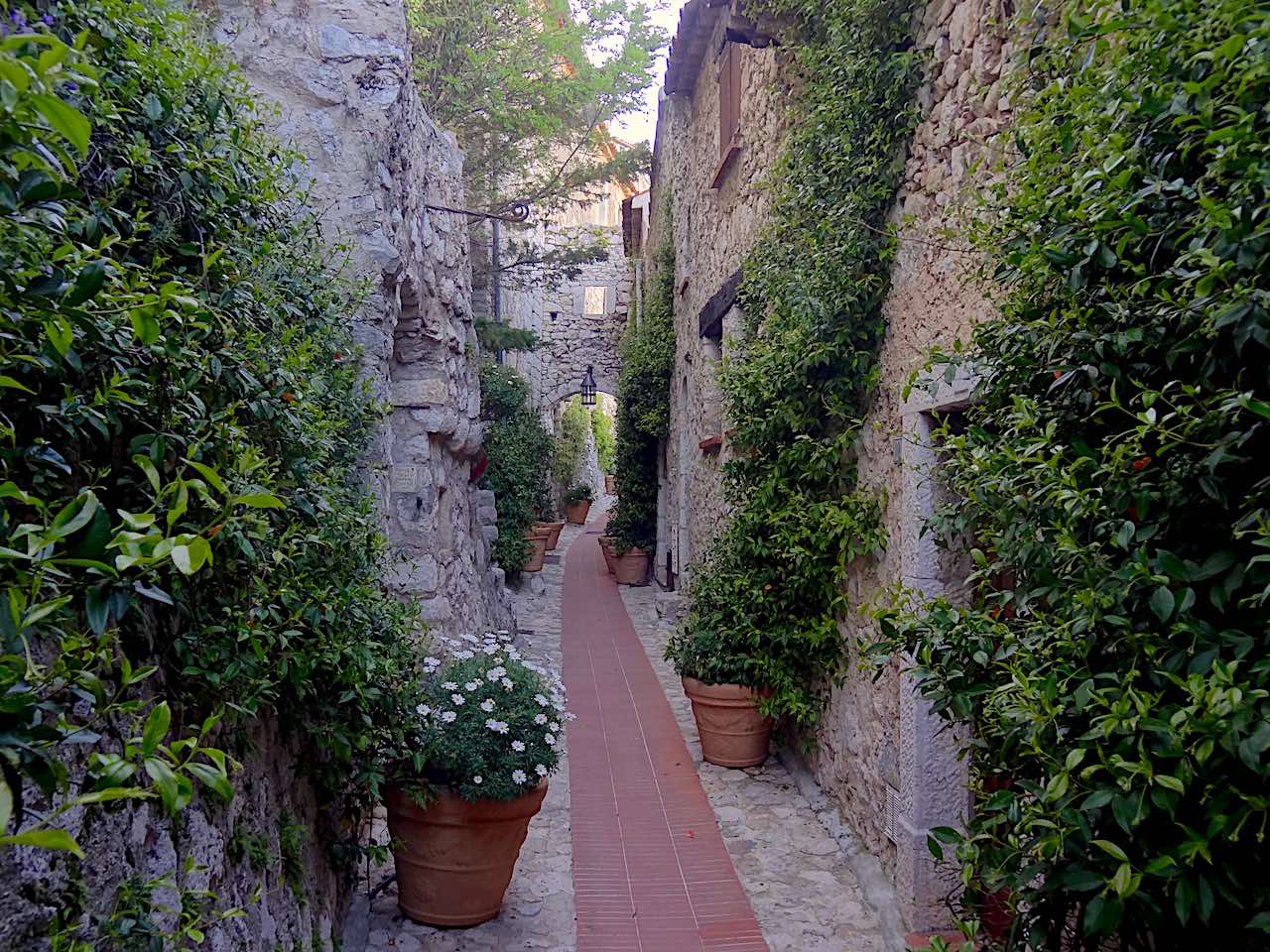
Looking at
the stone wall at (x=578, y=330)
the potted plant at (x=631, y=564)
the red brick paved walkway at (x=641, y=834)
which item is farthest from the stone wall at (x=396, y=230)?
the stone wall at (x=578, y=330)

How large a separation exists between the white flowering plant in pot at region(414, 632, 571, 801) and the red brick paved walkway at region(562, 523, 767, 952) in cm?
79

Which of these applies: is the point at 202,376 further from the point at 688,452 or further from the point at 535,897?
the point at 688,452

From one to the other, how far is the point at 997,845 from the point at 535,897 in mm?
2452

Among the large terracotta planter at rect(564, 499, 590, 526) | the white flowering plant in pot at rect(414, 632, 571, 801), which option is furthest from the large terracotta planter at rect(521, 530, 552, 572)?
the white flowering plant in pot at rect(414, 632, 571, 801)

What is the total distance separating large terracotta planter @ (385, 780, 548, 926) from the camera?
3.24 metres

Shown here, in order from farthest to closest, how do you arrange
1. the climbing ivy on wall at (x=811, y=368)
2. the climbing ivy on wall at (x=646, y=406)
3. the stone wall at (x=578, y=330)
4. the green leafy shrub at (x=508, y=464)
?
the stone wall at (x=578, y=330) < the climbing ivy on wall at (x=646, y=406) < the green leafy shrub at (x=508, y=464) < the climbing ivy on wall at (x=811, y=368)

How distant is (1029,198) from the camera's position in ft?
6.75

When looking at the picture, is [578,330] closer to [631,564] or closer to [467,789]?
[631,564]

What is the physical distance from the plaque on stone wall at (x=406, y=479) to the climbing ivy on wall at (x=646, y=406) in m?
6.24

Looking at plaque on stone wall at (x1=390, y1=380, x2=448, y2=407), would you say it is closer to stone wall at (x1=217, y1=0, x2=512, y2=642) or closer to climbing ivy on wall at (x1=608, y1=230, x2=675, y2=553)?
stone wall at (x1=217, y1=0, x2=512, y2=642)

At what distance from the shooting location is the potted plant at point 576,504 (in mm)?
20234

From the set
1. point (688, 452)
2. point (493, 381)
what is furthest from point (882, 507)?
point (493, 381)

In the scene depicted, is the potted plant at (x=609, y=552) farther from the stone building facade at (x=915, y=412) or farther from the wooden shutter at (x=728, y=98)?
the stone building facade at (x=915, y=412)

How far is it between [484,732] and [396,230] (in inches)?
110
